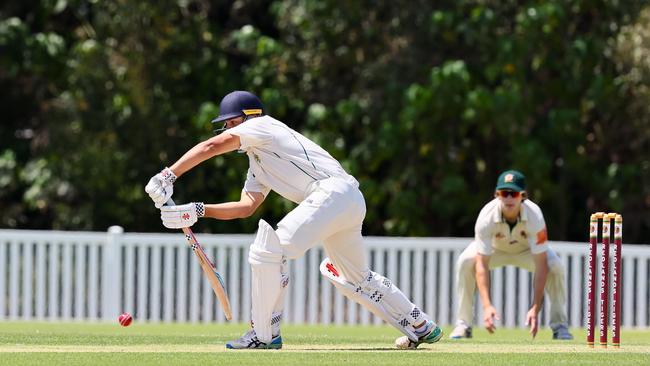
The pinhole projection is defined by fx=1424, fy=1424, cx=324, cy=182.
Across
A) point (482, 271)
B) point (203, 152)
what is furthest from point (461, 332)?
point (203, 152)

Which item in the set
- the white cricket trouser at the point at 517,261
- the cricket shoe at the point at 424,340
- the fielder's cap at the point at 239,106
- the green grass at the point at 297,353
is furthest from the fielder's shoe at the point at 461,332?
the fielder's cap at the point at 239,106

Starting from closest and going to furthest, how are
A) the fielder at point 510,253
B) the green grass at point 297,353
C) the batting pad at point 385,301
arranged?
the green grass at point 297,353, the batting pad at point 385,301, the fielder at point 510,253

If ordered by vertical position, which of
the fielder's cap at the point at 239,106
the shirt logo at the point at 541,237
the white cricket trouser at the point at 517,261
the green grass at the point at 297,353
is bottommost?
the green grass at the point at 297,353

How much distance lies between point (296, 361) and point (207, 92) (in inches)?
377

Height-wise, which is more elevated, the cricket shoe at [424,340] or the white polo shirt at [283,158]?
the white polo shirt at [283,158]

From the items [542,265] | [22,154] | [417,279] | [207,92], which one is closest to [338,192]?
[542,265]

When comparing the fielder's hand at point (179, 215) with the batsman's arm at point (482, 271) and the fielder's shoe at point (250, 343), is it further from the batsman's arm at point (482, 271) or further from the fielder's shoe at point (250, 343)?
the batsman's arm at point (482, 271)

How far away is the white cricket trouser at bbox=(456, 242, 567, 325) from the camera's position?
10.6 m

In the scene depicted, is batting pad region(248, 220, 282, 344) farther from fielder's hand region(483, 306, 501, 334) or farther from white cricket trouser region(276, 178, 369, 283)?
fielder's hand region(483, 306, 501, 334)

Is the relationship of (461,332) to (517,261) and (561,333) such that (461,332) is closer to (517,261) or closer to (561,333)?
(561,333)

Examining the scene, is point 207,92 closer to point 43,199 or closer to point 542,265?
point 43,199

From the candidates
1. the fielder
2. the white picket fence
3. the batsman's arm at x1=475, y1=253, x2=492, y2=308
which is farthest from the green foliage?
the batsman's arm at x1=475, y1=253, x2=492, y2=308

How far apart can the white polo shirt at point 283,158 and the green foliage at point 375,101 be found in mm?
6990

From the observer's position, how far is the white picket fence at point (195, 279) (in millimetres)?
13594
